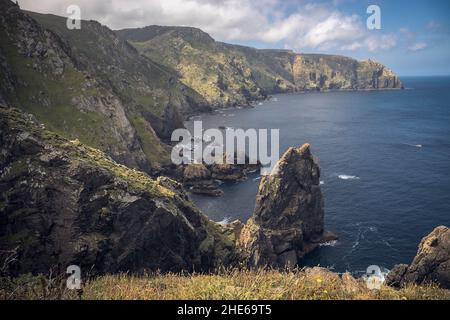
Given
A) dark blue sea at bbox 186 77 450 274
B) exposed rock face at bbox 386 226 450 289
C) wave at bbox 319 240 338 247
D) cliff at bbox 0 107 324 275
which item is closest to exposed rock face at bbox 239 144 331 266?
wave at bbox 319 240 338 247

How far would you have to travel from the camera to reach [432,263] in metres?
52.2

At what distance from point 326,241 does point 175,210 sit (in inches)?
1508

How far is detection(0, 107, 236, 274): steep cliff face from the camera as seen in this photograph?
43781 mm

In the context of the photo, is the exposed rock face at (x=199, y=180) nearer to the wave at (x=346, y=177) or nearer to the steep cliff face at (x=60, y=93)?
the steep cliff face at (x=60, y=93)

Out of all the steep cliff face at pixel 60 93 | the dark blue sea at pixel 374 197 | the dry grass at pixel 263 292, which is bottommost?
the dark blue sea at pixel 374 197

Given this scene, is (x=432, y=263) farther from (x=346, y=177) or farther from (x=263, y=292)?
(x=346, y=177)

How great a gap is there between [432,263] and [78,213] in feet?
157

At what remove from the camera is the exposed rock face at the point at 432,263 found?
168ft

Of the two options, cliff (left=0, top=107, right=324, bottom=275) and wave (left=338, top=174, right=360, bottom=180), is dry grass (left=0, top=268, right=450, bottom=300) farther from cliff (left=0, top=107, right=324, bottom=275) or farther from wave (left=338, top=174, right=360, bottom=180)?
wave (left=338, top=174, right=360, bottom=180)

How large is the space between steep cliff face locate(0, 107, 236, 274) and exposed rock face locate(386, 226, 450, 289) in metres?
28.0

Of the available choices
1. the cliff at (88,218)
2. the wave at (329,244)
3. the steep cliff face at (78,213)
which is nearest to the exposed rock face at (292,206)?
the wave at (329,244)

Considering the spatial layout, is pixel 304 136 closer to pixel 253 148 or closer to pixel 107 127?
pixel 253 148

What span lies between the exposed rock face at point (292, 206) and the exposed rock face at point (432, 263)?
22869mm
